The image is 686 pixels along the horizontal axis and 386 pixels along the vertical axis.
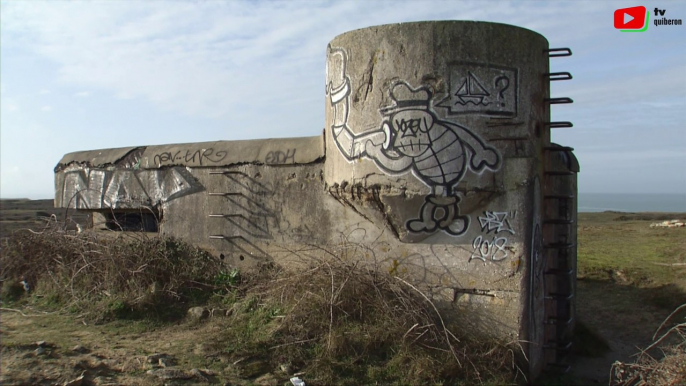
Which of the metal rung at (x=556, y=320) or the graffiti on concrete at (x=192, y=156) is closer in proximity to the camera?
the metal rung at (x=556, y=320)

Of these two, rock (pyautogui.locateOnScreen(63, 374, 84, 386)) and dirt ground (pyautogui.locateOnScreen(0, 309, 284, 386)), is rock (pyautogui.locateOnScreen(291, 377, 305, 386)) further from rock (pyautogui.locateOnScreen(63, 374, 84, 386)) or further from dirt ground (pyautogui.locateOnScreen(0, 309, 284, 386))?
rock (pyautogui.locateOnScreen(63, 374, 84, 386))

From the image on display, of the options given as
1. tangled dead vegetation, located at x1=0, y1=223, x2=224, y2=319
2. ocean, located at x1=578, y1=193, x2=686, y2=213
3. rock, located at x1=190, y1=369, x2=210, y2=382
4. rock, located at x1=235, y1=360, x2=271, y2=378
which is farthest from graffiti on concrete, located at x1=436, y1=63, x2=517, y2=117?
ocean, located at x1=578, y1=193, x2=686, y2=213

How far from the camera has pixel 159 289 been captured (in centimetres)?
668

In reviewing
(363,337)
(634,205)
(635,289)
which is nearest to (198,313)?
(363,337)

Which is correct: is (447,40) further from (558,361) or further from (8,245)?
(8,245)

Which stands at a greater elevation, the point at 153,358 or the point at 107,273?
the point at 107,273

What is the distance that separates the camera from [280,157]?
6719 millimetres

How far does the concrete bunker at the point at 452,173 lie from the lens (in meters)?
5.24

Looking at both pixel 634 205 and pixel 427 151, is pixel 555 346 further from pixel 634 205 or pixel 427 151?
pixel 634 205

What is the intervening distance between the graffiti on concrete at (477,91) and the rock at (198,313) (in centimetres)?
340

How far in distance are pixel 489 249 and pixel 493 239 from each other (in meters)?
0.10

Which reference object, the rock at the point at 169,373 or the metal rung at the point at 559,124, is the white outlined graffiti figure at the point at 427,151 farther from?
the rock at the point at 169,373

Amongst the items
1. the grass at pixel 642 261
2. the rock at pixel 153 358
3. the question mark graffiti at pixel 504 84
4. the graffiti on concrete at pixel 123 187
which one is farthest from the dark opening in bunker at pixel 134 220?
the grass at pixel 642 261

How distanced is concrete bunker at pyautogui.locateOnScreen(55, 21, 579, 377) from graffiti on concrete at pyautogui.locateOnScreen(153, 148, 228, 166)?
51.0 inches
